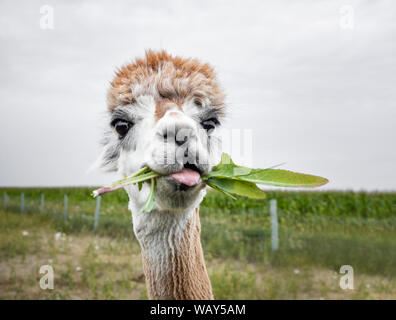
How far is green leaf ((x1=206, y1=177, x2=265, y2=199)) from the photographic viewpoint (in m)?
1.76

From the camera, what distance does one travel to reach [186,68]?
2307 mm

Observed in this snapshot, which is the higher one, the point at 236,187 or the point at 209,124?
the point at 209,124

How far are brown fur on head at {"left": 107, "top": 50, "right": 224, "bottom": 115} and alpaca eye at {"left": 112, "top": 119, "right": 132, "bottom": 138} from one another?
105 millimetres

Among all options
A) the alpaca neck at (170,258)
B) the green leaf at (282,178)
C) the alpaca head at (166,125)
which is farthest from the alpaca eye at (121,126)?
the green leaf at (282,178)

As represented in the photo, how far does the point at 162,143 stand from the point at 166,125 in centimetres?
9

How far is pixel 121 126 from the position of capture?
227cm

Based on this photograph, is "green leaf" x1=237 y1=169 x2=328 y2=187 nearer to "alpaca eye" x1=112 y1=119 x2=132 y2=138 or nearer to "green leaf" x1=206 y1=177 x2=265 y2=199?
"green leaf" x1=206 y1=177 x2=265 y2=199

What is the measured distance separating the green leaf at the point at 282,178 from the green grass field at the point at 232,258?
4.48 meters

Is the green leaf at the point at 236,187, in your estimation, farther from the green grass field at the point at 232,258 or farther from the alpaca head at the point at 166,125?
the green grass field at the point at 232,258

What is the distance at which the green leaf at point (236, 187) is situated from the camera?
1.76 meters

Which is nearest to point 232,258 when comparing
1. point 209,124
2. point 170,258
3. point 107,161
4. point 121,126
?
point 170,258

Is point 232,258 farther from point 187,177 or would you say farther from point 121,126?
point 187,177

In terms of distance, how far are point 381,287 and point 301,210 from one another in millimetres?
7701

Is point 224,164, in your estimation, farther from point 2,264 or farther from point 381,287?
point 2,264
